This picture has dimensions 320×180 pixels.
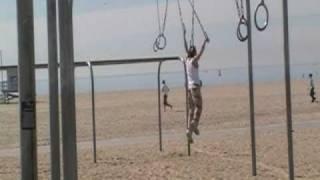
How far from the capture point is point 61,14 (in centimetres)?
631

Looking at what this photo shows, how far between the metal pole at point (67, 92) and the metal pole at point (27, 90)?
254 mm

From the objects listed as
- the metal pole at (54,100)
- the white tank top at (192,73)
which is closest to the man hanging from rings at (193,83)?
the white tank top at (192,73)

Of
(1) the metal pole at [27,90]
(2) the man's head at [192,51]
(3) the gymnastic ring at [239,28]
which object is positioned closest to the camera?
(1) the metal pole at [27,90]

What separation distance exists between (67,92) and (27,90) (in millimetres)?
333

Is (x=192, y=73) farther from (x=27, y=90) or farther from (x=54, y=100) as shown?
(x=27, y=90)

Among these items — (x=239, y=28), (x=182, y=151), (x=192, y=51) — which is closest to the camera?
(x=239, y=28)

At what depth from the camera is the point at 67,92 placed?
636 cm

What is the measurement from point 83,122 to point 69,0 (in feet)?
77.4

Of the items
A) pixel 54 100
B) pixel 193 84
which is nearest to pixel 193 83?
pixel 193 84

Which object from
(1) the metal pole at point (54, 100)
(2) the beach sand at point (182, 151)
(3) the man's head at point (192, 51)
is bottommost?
(2) the beach sand at point (182, 151)

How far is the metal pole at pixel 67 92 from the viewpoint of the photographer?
6.33m

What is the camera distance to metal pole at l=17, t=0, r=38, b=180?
6.21 m

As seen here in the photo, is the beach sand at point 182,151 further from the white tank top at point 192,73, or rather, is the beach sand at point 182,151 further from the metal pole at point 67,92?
the metal pole at point 67,92

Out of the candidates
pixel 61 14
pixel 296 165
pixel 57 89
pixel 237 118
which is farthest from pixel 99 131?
pixel 61 14
